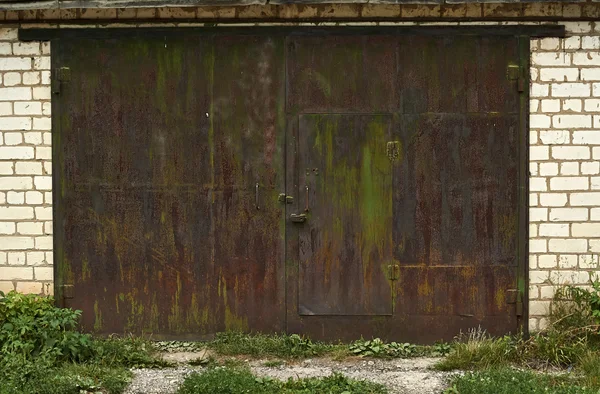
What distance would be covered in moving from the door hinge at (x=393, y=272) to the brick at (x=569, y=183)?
1.37 m

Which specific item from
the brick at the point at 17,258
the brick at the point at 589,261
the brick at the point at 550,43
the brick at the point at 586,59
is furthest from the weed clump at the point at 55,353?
the brick at the point at 586,59

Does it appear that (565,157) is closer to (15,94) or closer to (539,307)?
(539,307)

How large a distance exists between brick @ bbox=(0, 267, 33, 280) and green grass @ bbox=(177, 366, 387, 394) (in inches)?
74.6

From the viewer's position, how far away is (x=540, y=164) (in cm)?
699

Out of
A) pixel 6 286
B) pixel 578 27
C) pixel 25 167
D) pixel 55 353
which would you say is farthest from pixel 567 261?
pixel 6 286

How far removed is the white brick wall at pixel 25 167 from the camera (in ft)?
23.2

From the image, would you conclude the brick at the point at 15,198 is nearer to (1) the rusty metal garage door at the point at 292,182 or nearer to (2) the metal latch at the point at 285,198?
(1) the rusty metal garage door at the point at 292,182

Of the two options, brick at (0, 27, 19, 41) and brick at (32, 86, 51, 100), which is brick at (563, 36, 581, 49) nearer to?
brick at (32, 86, 51, 100)

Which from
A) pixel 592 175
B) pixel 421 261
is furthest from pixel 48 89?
pixel 592 175

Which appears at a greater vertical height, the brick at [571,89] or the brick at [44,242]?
the brick at [571,89]

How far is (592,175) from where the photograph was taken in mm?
6984

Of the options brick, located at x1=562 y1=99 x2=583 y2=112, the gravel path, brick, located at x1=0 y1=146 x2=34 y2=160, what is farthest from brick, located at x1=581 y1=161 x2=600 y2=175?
brick, located at x1=0 y1=146 x2=34 y2=160

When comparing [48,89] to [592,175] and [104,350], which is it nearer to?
[104,350]

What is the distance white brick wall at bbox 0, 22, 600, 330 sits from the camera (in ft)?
22.9
